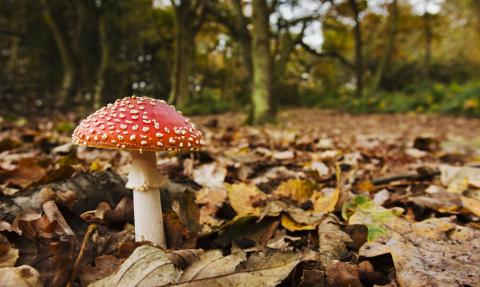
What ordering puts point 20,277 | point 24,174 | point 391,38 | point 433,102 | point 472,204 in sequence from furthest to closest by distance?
point 391,38 → point 433,102 → point 24,174 → point 472,204 → point 20,277

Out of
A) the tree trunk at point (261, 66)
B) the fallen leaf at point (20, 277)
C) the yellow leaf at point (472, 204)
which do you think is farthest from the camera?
the tree trunk at point (261, 66)

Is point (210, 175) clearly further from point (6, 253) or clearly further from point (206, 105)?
point (206, 105)

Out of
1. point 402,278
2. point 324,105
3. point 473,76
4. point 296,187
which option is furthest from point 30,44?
point 473,76

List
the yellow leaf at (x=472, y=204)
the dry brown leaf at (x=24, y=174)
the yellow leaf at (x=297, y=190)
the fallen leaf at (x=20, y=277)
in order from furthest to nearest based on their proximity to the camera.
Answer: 1. the yellow leaf at (x=297, y=190)
2. the dry brown leaf at (x=24, y=174)
3. the yellow leaf at (x=472, y=204)
4. the fallen leaf at (x=20, y=277)

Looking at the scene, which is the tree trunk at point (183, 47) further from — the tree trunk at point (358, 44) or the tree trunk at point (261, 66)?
the tree trunk at point (358, 44)

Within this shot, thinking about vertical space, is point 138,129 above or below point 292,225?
above

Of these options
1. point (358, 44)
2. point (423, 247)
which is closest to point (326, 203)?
point (423, 247)

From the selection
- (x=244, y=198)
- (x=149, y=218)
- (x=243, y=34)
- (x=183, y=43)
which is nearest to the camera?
(x=149, y=218)

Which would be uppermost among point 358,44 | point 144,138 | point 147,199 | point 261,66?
point 358,44

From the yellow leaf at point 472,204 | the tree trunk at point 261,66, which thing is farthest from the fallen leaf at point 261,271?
the tree trunk at point 261,66
